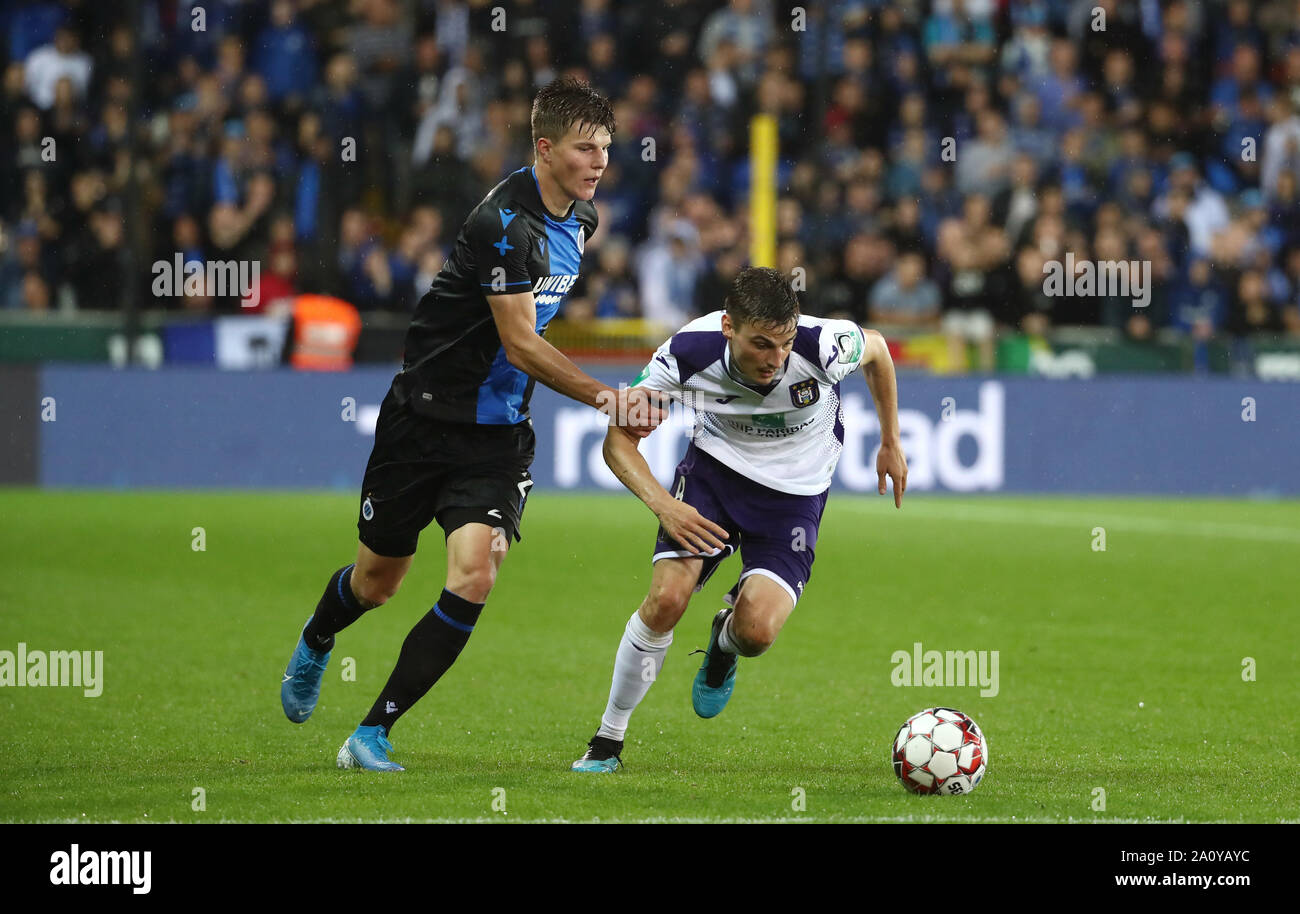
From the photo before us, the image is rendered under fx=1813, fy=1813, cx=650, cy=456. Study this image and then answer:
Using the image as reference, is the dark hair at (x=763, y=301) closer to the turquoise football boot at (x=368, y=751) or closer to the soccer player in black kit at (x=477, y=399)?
the soccer player in black kit at (x=477, y=399)

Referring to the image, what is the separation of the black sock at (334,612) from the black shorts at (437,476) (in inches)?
10.8

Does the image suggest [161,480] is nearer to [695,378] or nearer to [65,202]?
[65,202]

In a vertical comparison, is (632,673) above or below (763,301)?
below

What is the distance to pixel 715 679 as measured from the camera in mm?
6230

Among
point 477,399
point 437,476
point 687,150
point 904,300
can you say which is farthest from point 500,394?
point 687,150

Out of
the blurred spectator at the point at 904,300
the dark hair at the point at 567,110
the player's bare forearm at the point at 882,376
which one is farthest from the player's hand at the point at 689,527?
the blurred spectator at the point at 904,300

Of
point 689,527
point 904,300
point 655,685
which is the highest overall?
point 904,300

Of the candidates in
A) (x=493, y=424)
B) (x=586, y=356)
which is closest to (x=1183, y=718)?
(x=493, y=424)

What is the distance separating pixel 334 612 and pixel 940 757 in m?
2.13

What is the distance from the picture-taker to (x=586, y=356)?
15.6 m

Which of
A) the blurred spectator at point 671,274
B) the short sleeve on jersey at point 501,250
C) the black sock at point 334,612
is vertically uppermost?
the blurred spectator at point 671,274

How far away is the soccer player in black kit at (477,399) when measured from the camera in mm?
5520

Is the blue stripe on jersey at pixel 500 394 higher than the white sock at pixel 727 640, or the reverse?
the blue stripe on jersey at pixel 500 394

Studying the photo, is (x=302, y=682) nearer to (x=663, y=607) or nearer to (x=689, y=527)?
(x=663, y=607)
